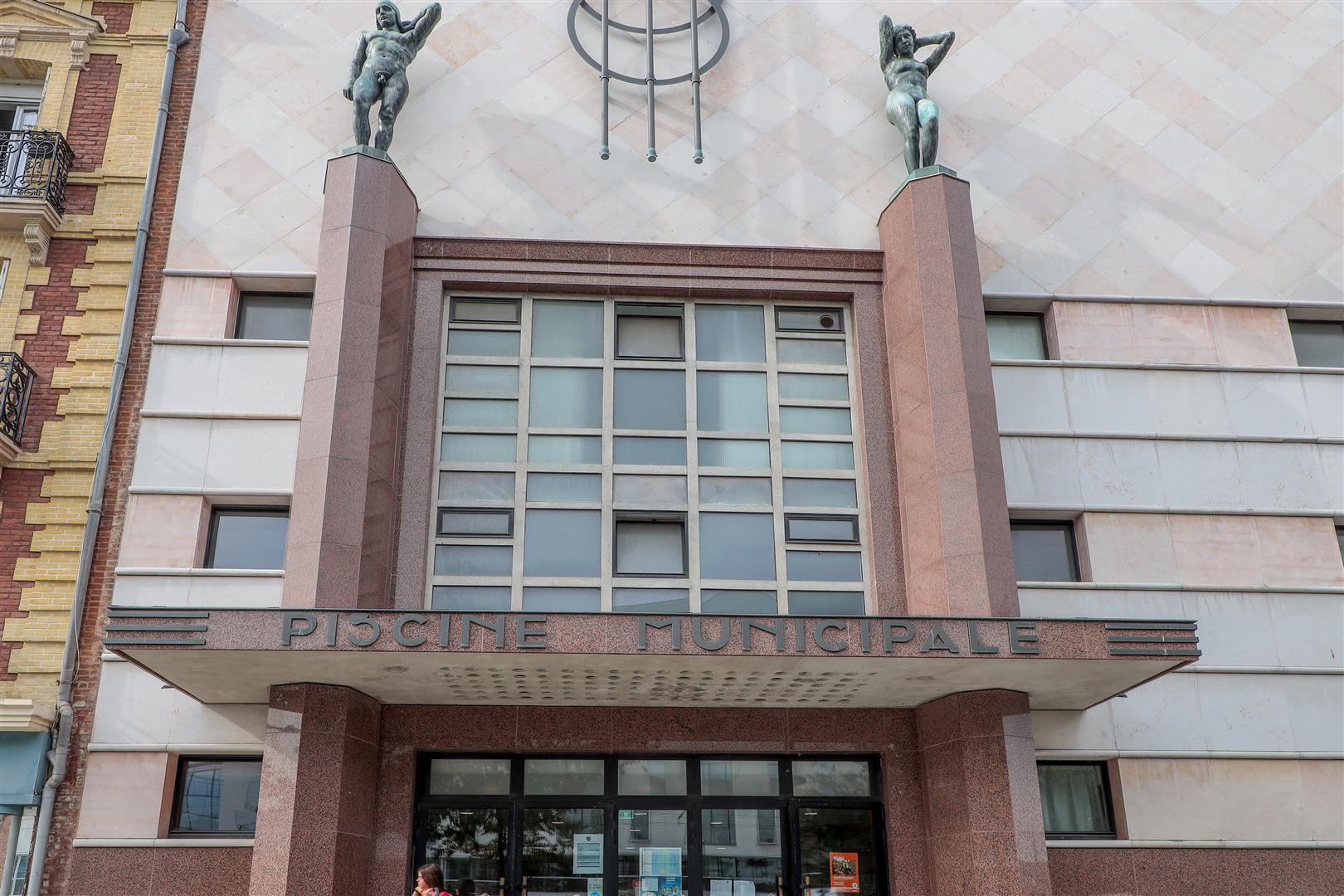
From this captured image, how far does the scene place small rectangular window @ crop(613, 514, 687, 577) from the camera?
15383 mm

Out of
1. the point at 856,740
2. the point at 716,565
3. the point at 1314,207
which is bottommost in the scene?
the point at 856,740

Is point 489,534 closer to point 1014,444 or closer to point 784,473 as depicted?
point 784,473

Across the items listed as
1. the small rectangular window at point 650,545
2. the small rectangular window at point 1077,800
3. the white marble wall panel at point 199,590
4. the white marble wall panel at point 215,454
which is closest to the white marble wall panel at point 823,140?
the white marble wall panel at point 215,454

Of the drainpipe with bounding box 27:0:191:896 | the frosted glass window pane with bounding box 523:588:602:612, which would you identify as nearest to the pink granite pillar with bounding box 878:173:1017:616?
the frosted glass window pane with bounding box 523:588:602:612

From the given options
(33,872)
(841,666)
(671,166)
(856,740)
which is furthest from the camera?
(671,166)

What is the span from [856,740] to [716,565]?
284cm

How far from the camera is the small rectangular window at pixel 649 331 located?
16.6 metres

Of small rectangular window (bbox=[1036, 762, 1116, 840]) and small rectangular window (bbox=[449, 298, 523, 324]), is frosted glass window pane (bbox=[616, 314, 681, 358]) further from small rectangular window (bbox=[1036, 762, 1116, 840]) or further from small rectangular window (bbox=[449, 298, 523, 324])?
small rectangular window (bbox=[1036, 762, 1116, 840])

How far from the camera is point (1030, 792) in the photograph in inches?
526

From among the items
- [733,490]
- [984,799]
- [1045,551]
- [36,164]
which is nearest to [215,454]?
[36,164]

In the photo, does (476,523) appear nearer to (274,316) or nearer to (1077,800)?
(274,316)

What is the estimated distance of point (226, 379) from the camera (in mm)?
16062

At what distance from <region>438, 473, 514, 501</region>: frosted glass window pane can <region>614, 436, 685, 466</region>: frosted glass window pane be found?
155 cm

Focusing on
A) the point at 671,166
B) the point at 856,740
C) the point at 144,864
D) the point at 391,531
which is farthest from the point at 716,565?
the point at 144,864
